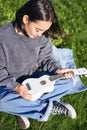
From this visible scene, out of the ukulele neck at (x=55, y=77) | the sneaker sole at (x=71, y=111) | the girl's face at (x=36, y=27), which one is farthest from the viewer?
the sneaker sole at (x=71, y=111)

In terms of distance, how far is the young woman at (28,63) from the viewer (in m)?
3.86

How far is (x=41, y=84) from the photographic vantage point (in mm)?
4074

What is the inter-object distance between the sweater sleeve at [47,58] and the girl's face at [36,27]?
34 centimetres

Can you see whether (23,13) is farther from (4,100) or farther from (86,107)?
(86,107)

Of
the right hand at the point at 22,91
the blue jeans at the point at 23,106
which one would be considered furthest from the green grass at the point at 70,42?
the right hand at the point at 22,91

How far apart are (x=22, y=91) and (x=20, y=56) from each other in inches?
14.7

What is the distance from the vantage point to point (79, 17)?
19.6 feet

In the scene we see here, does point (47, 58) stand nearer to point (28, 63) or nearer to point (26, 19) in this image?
point (28, 63)

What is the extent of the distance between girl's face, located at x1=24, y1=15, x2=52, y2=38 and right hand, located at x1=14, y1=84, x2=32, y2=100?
0.52 m

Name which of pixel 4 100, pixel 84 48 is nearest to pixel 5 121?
pixel 4 100

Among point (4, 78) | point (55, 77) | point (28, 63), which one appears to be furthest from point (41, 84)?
point (4, 78)

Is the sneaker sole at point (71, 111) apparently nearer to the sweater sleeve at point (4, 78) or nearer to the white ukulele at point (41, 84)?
the white ukulele at point (41, 84)

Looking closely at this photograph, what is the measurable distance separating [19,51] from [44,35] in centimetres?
36

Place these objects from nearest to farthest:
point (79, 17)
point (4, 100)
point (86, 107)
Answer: point (4, 100) < point (86, 107) < point (79, 17)
